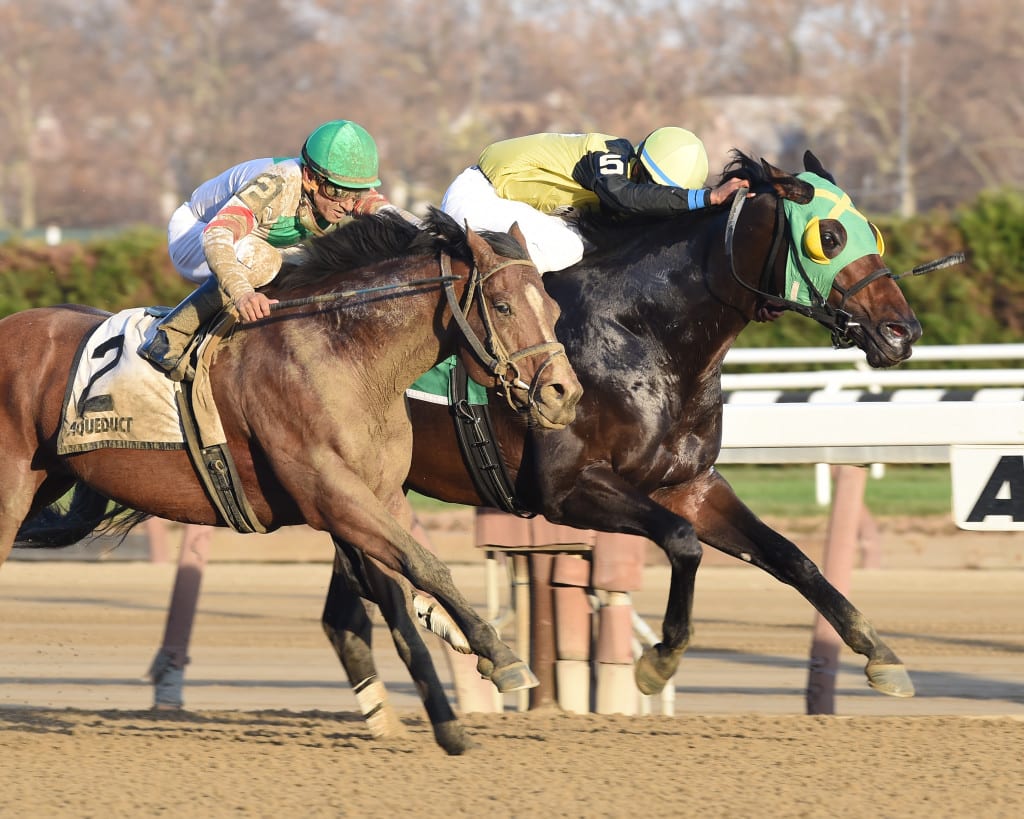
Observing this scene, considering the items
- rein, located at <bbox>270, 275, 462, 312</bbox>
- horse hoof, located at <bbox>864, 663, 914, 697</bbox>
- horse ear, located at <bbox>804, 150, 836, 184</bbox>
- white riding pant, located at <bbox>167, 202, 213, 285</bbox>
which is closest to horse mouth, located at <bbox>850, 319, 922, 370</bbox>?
horse ear, located at <bbox>804, 150, 836, 184</bbox>

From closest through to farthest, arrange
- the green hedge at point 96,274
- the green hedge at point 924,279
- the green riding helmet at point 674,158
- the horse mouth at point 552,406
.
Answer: the horse mouth at point 552,406, the green riding helmet at point 674,158, the green hedge at point 924,279, the green hedge at point 96,274

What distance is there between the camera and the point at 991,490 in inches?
180

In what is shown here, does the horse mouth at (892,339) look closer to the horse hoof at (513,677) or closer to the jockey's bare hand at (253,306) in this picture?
the horse hoof at (513,677)

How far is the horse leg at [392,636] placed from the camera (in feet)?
13.2

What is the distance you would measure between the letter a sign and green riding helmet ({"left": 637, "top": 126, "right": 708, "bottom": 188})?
1131mm

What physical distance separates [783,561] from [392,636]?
1060 millimetres

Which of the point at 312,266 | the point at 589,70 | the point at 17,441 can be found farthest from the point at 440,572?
the point at 589,70

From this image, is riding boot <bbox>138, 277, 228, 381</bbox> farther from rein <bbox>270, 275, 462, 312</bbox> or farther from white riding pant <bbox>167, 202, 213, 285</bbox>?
white riding pant <bbox>167, 202, 213, 285</bbox>

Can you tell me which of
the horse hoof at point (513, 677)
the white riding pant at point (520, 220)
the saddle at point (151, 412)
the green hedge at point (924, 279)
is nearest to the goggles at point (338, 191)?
the white riding pant at point (520, 220)

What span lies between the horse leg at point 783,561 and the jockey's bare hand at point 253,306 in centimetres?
131

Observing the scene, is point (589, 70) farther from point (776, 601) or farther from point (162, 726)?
point (162, 726)

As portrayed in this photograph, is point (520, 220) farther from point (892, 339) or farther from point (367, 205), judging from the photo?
point (892, 339)

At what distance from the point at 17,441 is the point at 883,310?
234 cm

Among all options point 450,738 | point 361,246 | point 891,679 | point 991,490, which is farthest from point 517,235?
point 991,490
